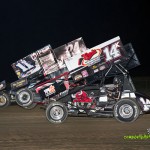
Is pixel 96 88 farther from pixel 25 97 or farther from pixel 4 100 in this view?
pixel 4 100

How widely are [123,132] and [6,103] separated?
5.61m

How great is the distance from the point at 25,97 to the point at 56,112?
2238 millimetres

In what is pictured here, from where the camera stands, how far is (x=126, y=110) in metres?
10.4

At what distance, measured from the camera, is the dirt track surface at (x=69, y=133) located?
329 inches

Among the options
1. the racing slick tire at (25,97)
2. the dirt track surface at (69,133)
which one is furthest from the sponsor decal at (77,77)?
the racing slick tire at (25,97)

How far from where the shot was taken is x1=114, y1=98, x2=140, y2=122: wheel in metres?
10.3

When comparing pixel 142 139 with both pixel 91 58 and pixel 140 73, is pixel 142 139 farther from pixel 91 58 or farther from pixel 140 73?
pixel 140 73

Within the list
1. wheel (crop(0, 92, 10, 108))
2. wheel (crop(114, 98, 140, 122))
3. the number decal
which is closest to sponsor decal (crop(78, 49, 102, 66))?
the number decal

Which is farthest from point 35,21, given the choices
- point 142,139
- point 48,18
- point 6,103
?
point 142,139

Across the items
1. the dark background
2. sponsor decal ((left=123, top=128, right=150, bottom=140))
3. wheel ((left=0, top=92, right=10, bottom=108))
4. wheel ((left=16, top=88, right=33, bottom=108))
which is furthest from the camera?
the dark background

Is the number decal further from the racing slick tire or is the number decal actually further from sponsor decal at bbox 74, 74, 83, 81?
the racing slick tire

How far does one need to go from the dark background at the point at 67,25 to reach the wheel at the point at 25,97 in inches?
590

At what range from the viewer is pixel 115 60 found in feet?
36.0

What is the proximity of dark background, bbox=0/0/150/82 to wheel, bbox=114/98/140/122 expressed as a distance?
1797 cm
